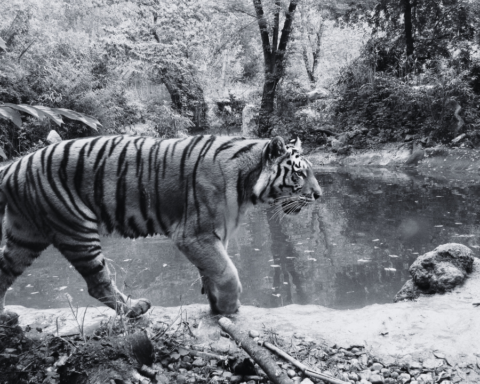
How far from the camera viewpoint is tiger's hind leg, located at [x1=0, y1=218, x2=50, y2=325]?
11.1 ft

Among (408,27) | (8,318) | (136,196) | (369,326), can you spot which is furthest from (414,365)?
(408,27)

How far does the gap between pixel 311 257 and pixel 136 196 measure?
433 cm

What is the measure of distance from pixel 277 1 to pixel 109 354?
19.2m

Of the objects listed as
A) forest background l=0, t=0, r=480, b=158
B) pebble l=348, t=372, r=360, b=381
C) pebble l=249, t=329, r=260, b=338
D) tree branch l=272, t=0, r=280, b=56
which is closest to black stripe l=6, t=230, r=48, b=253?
pebble l=249, t=329, r=260, b=338

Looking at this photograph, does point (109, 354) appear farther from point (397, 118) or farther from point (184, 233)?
point (397, 118)

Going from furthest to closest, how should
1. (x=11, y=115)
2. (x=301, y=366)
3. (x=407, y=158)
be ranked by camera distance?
Result: (x=407, y=158), (x=301, y=366), (x=11, y=115)

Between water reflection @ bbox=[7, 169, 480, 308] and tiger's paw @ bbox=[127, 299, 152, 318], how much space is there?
0.40 metres

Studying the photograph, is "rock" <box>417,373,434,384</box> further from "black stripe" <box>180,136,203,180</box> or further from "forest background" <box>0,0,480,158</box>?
"forest background" <box>0,0,480,158</box>

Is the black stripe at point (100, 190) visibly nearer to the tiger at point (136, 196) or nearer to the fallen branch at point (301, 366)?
the tiger at point (136, 196)

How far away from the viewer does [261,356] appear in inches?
110

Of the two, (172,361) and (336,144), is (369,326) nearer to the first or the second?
(172,361)

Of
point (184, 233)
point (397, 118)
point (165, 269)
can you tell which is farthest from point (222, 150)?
point (397, 118)

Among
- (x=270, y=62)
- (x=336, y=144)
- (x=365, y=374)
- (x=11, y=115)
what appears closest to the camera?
(x=11, y=115)

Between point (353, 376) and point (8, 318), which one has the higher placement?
point (8, 318)
